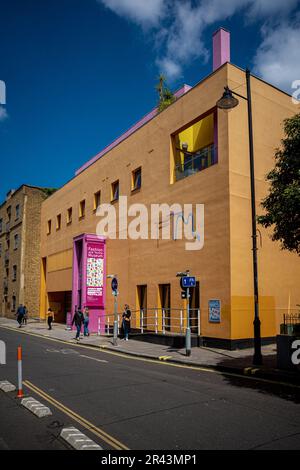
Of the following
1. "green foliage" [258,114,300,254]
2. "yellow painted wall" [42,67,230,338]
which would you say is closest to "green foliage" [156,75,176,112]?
"yellow painted wall" [42,67,230,338]

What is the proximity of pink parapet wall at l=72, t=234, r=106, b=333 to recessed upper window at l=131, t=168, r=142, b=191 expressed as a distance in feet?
14.5

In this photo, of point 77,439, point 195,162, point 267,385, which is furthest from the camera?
point 195,162

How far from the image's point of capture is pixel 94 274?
2594 cm

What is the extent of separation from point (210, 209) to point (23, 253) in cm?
2789

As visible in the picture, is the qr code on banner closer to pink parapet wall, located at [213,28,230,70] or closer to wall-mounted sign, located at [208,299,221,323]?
wall-mounted sign, located at [208,299,221,323]

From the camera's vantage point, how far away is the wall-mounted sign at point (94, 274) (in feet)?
83.7

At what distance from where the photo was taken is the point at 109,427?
6.44 m

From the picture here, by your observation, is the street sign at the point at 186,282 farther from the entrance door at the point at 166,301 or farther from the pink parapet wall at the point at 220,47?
the pink parapet wall at the point at 220,47

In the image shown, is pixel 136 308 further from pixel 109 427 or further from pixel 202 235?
pixel 109 427

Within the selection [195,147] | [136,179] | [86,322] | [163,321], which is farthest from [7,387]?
[136,179]

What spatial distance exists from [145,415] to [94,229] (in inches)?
850

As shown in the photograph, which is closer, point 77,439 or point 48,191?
point 77,439

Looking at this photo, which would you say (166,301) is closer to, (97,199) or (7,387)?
(97,199)

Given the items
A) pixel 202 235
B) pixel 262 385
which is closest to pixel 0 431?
pixel 262 385
